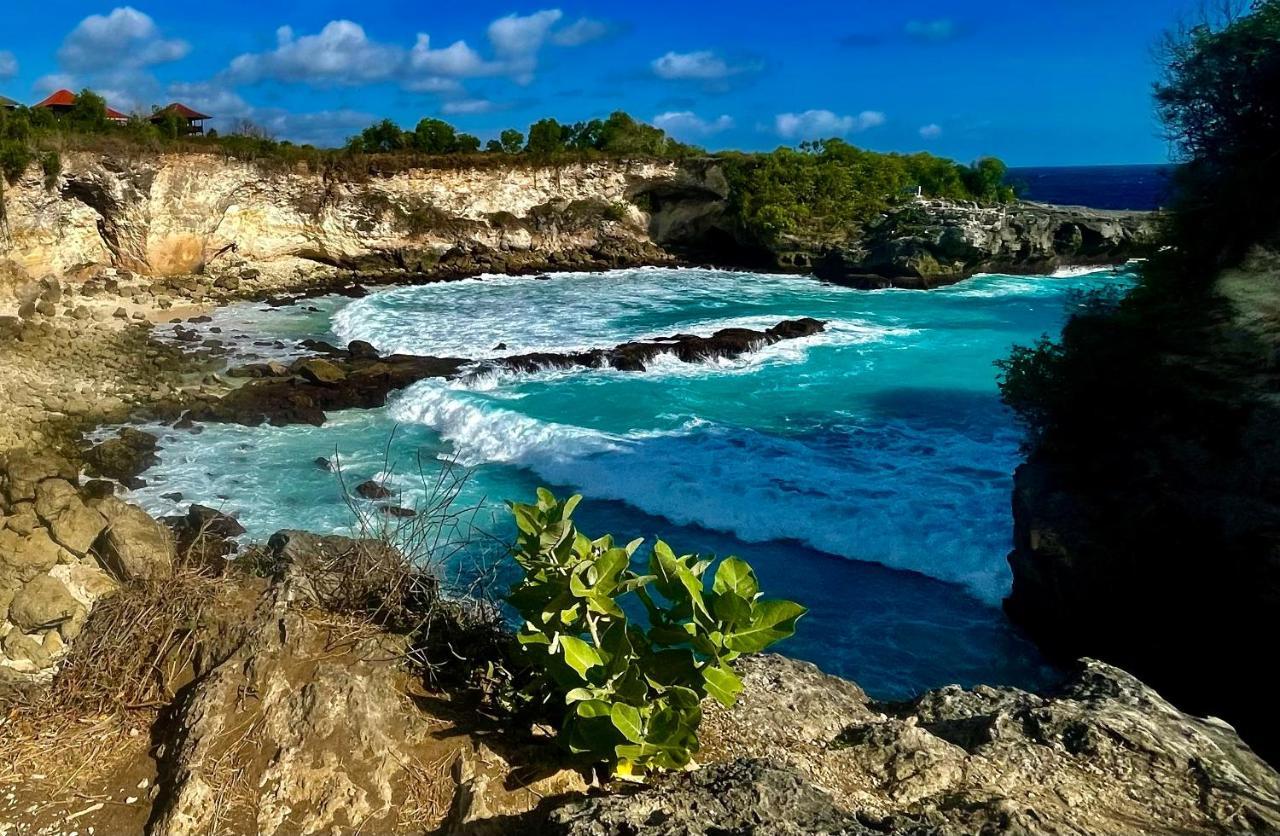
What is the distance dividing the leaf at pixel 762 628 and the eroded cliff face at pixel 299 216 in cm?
2759

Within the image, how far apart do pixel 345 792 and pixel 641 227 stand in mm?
41653

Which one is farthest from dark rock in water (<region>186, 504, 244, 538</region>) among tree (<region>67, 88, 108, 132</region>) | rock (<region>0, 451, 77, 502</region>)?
tree (<region>67, 88, 108, 132</region>)

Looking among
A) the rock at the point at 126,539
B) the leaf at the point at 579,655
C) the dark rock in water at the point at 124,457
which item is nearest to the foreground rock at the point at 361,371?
the dark rock in water at the point at 124,457

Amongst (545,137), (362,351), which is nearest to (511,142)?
(545,137)

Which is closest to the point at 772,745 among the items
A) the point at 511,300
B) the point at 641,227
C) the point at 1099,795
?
the point at 1099,795

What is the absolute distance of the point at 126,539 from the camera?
6.40 m

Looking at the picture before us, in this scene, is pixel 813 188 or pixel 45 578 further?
pixel 813 188

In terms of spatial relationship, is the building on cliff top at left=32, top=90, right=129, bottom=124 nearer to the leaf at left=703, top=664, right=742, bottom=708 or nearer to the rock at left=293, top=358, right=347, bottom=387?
the rock at left=293, top=358, right=347, bottom=387

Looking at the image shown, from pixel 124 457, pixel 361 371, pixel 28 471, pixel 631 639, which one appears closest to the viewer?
pixel 631 639

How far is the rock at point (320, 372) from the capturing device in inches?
719

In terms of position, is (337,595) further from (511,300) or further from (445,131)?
(445,131)

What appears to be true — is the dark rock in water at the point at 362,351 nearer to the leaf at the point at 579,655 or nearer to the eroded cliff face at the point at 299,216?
the eroded cliff face at the point at 299,216

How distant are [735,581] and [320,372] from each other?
56.5ft

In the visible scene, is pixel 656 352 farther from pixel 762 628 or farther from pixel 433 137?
pixel 433 137
